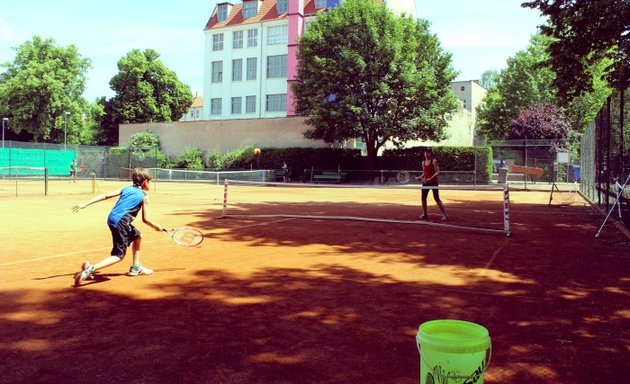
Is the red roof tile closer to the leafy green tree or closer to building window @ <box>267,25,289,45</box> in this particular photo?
building window @ <box>267,25,289,45</box>

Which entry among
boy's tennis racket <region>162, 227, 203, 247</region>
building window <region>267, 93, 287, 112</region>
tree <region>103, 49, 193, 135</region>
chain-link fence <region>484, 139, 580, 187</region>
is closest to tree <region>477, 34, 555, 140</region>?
chain-link fence <region>484, 139, 580, 187</region>

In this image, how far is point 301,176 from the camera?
3869 centimetres

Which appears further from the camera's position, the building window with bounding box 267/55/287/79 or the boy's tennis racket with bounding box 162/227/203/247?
the building window with bounding box 267/55/287/79

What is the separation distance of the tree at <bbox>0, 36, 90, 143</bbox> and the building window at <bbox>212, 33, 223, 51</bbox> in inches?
764

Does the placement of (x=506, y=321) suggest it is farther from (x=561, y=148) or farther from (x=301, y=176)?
(x=561, y=148)

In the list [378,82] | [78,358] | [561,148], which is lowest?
[78,358]

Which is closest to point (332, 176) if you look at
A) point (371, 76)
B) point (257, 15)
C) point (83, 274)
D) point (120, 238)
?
point (371, 76)

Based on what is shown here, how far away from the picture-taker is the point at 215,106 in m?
57.0

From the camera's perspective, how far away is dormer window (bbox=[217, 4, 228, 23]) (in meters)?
58.1

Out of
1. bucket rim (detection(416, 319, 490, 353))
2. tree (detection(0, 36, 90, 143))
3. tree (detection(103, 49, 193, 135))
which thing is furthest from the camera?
tree (detection(103, 49, 193, 135))

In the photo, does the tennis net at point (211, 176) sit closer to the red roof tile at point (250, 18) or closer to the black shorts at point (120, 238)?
the red roof tile at point (250, 18)

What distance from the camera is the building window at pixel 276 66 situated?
52781mm

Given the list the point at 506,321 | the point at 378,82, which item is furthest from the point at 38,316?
the point at 378,82

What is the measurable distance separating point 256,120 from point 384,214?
1137 inches
